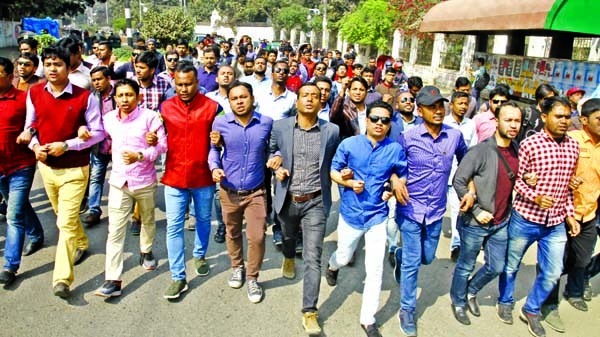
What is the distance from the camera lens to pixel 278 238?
518 cm

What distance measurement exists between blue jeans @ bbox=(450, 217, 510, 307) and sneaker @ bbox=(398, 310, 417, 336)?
513mm

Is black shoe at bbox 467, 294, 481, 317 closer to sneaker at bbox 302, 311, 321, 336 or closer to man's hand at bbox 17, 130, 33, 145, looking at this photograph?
sneaker at bbox 302, 311, 321, 336

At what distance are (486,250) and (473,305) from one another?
57cm

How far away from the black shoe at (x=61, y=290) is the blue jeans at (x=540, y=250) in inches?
143

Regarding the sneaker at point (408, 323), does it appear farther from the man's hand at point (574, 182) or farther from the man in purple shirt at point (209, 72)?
the man in purple shirt at point (209, 72)


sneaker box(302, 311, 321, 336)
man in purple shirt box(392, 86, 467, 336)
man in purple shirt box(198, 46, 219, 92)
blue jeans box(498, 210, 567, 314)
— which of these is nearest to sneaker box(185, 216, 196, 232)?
man in purple shirt box(198, 46, 219, 92)

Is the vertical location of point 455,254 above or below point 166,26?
below

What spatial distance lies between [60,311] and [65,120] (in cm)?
161

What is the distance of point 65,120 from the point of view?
4059 millimetres

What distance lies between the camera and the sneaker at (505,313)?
388 cm

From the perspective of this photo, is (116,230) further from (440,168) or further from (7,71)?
(440,168)

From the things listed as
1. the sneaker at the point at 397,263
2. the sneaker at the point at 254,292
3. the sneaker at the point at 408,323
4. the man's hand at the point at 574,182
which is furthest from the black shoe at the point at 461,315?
the sneaker at the point at 254,292

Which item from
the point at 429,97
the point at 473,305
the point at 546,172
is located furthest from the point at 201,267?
the point at 546,172

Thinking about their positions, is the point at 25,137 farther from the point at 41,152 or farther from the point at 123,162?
the point at 123,162
